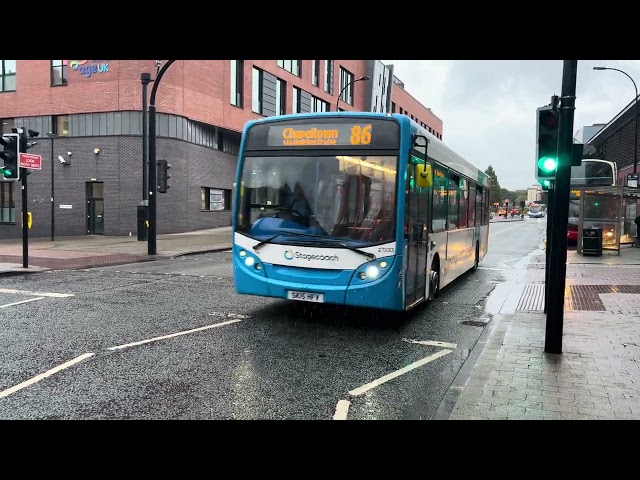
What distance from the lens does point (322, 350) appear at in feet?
20.4

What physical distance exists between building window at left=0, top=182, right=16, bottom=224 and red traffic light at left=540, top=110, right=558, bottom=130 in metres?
33.3

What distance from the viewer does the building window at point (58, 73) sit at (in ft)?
95.6

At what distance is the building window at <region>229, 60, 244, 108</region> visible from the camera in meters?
32.9

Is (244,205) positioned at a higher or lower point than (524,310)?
higher

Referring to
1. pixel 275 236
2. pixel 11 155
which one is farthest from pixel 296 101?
pixel 275 236

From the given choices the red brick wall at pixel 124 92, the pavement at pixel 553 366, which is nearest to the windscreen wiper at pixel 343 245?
the pavement at pixel 553 366

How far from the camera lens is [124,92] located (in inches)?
1096

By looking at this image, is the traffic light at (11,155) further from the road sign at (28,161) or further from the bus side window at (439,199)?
the bus side window at (439,199)

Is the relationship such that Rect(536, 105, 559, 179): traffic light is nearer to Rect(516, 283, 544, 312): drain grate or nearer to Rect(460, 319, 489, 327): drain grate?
Rect(460, 319, 489, 327): drain grate

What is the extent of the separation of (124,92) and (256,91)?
33.3 feet

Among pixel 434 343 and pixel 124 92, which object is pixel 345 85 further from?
pixel 434 343
